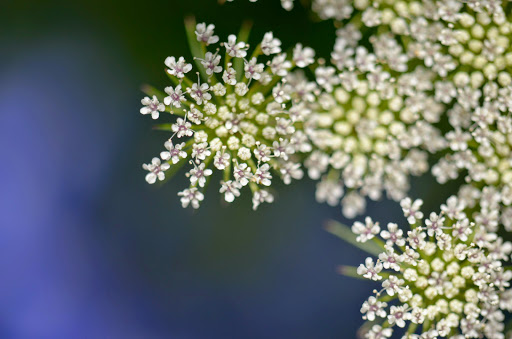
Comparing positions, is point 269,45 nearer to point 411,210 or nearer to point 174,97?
point 174,97

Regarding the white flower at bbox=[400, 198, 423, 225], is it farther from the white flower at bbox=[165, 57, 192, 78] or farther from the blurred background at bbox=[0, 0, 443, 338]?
the white flower at bbox=[165, 57, 192, 78]

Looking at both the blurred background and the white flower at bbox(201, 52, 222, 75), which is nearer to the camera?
the white flower at bbox(201, 52, 222, 75)

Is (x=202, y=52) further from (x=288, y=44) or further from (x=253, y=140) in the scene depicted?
(x=288, y=44)

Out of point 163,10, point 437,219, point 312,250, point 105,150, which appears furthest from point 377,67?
point 105,150

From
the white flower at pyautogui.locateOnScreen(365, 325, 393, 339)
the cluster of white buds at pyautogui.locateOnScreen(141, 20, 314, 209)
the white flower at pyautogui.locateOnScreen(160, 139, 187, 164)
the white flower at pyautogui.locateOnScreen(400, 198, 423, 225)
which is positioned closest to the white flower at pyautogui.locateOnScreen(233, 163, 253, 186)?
the cluster of white buds at pyautogui.locateOnScreen(141, 20, 314, 209)

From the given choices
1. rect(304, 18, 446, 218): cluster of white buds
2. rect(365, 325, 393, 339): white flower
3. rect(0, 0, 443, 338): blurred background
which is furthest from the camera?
rect(0, 0, 443, 338): blurred background

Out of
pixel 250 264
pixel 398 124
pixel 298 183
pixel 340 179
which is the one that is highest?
pixel 398 124

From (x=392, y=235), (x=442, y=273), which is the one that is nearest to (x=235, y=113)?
(x=392, y=235)
